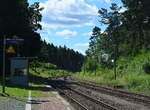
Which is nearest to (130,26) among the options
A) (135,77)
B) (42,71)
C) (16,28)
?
(16,28)

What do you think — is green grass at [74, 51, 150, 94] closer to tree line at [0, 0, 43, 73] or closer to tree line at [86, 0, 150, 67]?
tree line at [86, 0, 150, 67]

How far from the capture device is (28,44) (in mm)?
78375

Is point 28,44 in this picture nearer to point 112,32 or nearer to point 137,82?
point 137,82

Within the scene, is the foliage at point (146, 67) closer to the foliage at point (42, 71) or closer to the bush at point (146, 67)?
the bush at point (146, 67)

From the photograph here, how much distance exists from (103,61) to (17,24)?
63.5 m

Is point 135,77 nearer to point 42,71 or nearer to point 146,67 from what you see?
point 146,67

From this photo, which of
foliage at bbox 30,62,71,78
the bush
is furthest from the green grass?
foliage at bbox 30,62,71,78

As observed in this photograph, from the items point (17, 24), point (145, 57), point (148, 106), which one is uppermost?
point (17, 24)

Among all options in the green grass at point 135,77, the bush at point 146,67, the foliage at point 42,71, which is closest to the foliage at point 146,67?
the bush at point 146,67

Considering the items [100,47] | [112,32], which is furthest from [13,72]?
[100,47]

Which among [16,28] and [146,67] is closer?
[146,67]

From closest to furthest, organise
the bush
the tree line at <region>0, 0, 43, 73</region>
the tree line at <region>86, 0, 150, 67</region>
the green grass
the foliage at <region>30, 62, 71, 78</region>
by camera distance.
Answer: the green grass
the bush
the tree line at <region>0, 0, 43, 73</region>
the tree line at <region>86, 0, 150, 67</region>
the foliage at <region>30, 62, 71, 78</region>

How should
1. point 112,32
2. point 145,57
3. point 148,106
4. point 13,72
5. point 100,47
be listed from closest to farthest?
point 148,106
point 13,72
point 145,57
point 112,32
point 100,47

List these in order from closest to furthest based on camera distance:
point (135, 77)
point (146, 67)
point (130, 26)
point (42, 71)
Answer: point (135, 77), point (146, 67), point (130, 26), point (42, 71)
